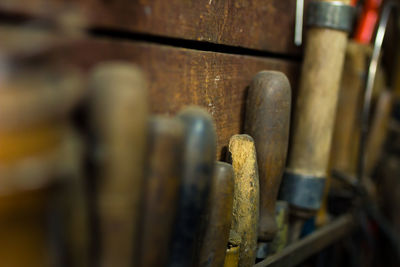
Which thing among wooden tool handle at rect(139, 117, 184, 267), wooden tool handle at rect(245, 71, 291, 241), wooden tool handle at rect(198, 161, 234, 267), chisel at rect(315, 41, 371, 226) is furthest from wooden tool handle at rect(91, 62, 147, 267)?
chisel at rect(315, 41, 371, 226)

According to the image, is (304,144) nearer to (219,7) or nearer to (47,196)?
(219,7)

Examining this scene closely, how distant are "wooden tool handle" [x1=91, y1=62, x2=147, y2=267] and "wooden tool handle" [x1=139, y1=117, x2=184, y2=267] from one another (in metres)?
0.02

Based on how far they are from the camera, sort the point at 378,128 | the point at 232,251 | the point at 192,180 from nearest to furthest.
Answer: the point at 192,180 < the point at 232,251 < the point at 378,128

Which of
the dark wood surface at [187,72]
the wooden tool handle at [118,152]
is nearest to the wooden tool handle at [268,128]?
the dark wood surface at [187,72]

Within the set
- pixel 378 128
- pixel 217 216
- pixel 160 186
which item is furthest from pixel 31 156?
pixel 378 128

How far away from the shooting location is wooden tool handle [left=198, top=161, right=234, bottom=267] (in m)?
0.45

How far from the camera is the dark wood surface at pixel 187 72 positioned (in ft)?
1.28

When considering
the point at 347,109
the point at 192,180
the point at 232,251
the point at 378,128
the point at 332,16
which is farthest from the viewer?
the point at 378,128

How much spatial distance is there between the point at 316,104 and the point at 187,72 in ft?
0.95

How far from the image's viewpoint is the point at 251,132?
595mm

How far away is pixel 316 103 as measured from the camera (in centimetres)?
71

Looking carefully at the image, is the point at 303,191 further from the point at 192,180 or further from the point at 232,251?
the point at 192,180

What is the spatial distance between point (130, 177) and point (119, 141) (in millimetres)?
31

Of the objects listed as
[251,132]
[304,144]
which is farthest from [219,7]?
[304,144]
